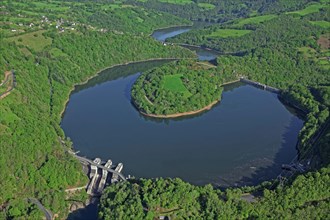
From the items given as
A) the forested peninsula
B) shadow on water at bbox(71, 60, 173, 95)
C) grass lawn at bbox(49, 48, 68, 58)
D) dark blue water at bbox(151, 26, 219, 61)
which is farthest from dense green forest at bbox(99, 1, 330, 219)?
grass lawn at bbox(49, 48, 68, 58)

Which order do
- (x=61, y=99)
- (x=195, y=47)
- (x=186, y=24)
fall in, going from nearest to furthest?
(x=61, y=99) < (x=195, y=47) < (x=186, y=24)

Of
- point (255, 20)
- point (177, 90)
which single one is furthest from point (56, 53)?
point (255, 20)

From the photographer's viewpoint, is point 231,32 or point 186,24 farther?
point 186,24

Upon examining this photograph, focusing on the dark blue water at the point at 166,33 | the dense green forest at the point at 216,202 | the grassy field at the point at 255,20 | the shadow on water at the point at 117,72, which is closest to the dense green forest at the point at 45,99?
the shadow on water at the point at 117,72

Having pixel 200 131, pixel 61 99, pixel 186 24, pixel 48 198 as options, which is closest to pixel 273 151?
pixel 200 131

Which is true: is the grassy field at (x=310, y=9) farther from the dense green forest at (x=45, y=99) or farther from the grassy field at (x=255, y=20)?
the dense green forest at (x=45, y=99)

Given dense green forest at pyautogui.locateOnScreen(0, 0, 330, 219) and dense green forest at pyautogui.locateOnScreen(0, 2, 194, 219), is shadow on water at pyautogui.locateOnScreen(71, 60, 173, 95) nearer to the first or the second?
dense green forest at pyautogui.locateOnScreen(0, 2, 194, 219)

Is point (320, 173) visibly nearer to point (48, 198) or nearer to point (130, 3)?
point (48, 198)

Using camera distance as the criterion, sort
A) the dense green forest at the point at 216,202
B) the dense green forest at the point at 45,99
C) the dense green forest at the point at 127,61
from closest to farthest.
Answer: the dense green forest at the point at 216,202
the dense green forest at the point at 127,61
the dense green forest at the point at 45,99
